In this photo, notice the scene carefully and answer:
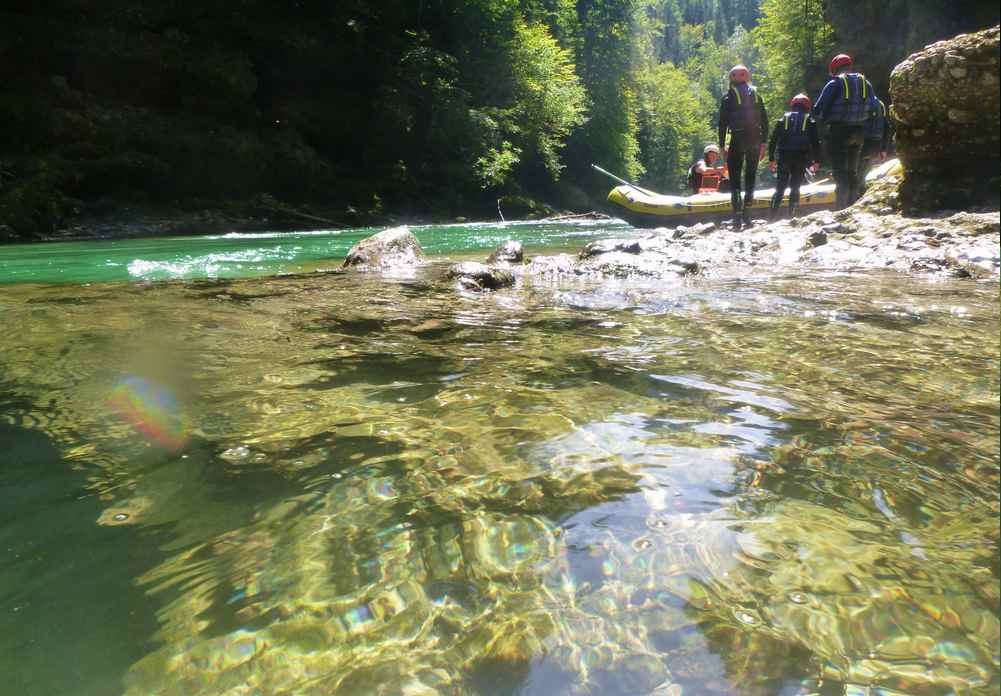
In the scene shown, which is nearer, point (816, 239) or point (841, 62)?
point (816, 239)

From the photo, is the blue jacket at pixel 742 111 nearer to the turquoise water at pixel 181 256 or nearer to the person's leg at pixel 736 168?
the person's leg at pixel 736 168

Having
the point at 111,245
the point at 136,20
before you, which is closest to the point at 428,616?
the point at 111,245

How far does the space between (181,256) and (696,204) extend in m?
8.84

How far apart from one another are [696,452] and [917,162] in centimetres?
733

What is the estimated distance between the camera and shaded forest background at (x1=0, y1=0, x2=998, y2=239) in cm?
1559

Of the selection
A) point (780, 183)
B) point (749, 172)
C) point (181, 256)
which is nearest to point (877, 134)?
point (780, 183)

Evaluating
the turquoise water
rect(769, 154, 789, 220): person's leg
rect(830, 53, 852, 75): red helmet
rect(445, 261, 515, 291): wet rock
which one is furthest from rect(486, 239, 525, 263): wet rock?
rect(830, 53, 852, 75): red helmet

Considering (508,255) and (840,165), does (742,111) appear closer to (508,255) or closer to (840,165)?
(840,165)

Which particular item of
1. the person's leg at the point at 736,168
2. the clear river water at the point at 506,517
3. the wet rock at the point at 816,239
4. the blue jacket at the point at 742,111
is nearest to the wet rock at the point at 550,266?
the wet rock at the point at 816,239

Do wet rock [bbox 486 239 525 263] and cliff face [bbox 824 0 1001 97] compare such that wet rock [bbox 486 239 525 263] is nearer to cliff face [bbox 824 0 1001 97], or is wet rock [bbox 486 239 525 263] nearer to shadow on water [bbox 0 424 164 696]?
shadow on water [bbox 0 424 164 696]

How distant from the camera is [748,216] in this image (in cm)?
1017

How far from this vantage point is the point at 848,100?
754 centimetres

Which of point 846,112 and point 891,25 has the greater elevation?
point 891,25

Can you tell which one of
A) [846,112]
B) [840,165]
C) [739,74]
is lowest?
[840,165]
